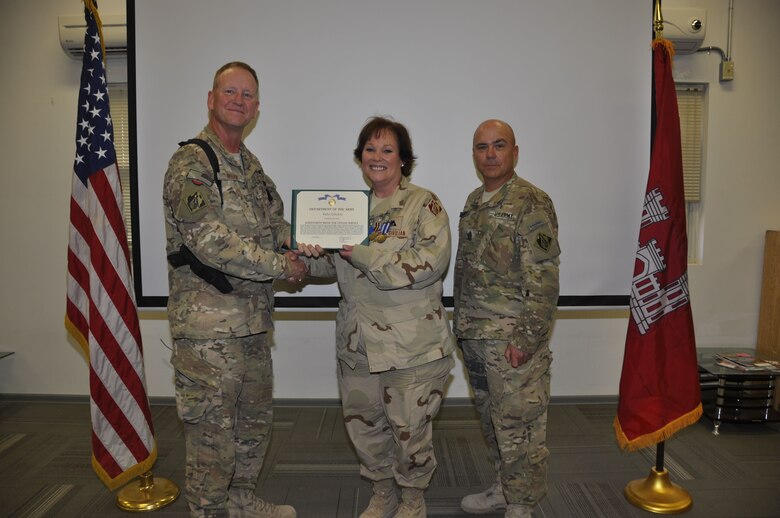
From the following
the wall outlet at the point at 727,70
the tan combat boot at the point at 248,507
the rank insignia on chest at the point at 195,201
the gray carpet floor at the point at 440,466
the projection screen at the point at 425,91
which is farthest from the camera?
the wall outlet at the point at 727,70

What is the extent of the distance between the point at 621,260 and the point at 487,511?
1469 millimetres

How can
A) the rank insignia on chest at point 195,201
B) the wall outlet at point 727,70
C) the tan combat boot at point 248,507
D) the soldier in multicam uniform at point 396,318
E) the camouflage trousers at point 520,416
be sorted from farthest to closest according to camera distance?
the wall outlet at point 727,70 → the tan combat boot at point 248,507 → the camouflage trousers at point 520,416 → the soldier in multicam uniform at point 396,318 → the rank insignia on chest at point 195,201

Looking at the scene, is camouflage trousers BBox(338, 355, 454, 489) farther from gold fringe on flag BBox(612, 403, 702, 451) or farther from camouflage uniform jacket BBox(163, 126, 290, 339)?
gold fringe on flag BBox(612, 403, 702, 451)

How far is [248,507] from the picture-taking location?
230cm

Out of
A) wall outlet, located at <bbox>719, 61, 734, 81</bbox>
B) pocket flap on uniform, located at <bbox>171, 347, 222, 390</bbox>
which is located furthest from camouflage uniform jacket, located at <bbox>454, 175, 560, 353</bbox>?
wall outlet, located at <bbox>719, 61, 734, 81</bbox>

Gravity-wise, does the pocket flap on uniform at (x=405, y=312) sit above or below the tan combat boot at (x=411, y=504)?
above

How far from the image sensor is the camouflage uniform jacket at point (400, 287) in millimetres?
2008

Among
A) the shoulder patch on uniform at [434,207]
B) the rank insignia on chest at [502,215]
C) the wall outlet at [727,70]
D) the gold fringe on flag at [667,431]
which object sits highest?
the wall outlet at [727,70]

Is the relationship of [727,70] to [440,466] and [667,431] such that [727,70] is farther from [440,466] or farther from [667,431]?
[440,466]

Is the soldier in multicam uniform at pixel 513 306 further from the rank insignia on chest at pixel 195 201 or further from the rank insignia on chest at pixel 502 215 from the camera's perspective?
the rank insignia on chest at pixel 195 201

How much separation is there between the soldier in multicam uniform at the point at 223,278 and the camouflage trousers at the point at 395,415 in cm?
42

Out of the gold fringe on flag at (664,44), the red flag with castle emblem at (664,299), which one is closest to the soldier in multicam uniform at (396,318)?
the red flag with castle emblem at (664,299)

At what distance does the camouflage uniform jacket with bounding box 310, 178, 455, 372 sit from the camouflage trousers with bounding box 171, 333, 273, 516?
412mm

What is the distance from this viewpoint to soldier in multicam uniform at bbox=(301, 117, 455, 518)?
6.73 ft
